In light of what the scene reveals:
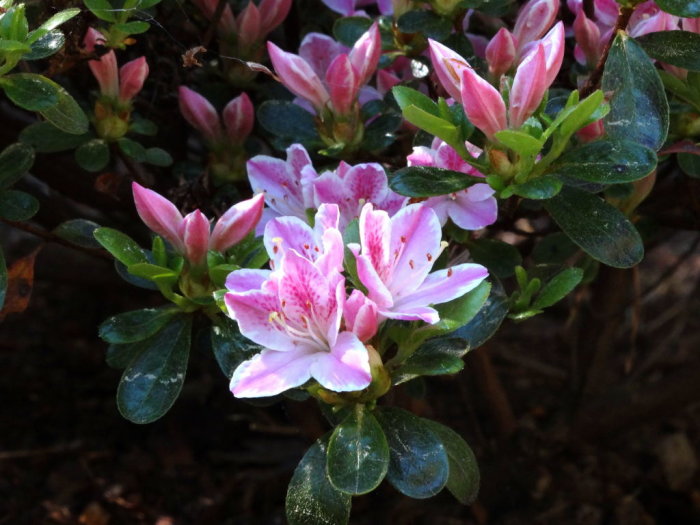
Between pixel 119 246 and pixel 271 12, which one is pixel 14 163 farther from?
pixel 271 12

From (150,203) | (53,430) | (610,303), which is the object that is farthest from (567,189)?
(53,430)

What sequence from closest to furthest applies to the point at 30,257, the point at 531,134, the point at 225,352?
1. the point at 531,134
2. the point at 225,352
3. the point at 30,257

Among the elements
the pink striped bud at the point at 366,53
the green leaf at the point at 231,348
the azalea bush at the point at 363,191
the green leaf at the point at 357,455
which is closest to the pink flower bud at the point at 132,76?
the azalea bush at the point at 363,191

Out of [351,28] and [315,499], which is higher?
[351,28]

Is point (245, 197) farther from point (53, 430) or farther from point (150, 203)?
point (53, 430)

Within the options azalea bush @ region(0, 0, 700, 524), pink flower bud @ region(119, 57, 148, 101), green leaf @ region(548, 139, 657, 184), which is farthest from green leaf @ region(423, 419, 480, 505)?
pink flower bud @ region(119, 57, 148, 101)

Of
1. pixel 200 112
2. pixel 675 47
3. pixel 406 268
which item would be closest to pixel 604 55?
pixel 675 47

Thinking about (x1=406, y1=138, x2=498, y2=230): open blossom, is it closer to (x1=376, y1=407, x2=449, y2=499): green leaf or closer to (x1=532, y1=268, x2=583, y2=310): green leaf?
(x1=532, y1=268, x2=583, y2=310): green leaf

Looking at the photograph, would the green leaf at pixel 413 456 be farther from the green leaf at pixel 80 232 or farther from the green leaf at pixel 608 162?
the green leaf at pixel 80 232
